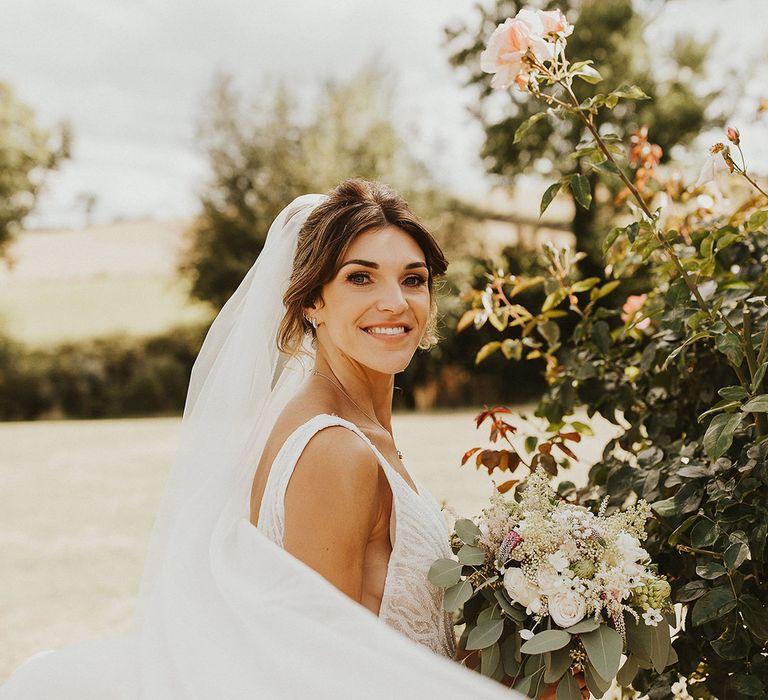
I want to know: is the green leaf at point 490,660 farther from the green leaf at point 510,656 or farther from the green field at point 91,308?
the green field at point 91,308

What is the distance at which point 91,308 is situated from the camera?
2938 cm

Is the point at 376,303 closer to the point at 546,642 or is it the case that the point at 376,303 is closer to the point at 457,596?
the point at 457,596

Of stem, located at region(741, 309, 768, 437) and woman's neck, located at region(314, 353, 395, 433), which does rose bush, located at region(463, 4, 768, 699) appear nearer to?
stem, located at region(741, 309, 768, 437)

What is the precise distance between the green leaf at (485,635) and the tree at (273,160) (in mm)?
24401

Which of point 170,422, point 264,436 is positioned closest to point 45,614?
point 264,436

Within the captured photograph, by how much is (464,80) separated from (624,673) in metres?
23.1

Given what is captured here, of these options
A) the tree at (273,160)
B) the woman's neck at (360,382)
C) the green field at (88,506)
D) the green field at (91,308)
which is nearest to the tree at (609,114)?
the tree at (273,160)

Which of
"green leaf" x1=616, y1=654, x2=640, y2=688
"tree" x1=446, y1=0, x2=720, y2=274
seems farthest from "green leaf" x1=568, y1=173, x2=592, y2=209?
"tree" x1=446, y1=0, x2=720, y2=274

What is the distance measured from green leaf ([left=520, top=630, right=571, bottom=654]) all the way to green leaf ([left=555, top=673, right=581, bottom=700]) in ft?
0.49

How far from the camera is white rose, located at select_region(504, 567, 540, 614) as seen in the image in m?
1.87

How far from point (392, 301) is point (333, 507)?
625 millimetres

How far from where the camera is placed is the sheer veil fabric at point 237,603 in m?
1.58

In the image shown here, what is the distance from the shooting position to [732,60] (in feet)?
86.9

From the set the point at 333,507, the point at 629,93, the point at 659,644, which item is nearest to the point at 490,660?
the point at 659,644
